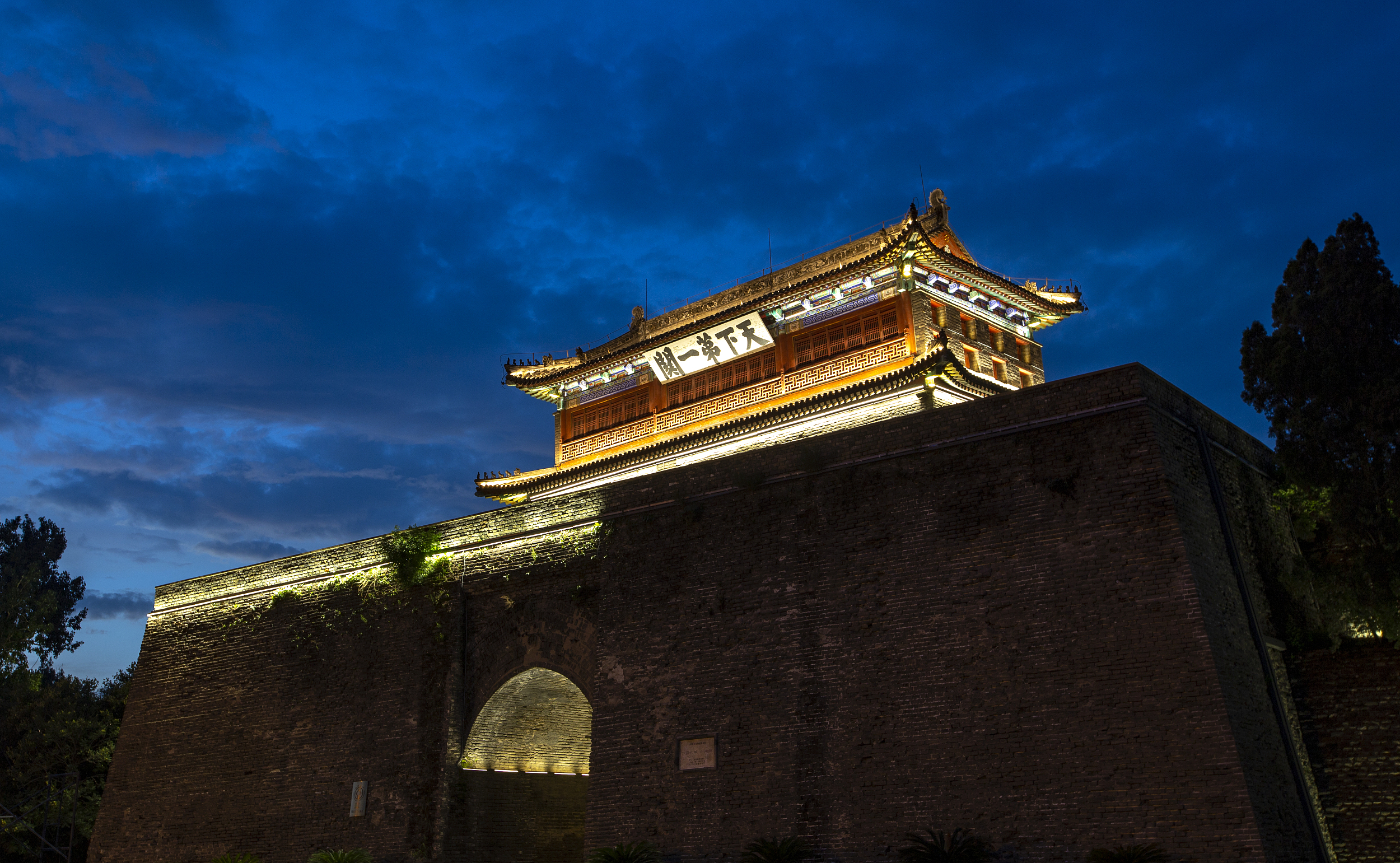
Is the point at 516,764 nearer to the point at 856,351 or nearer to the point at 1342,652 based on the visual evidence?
the point at 856,351

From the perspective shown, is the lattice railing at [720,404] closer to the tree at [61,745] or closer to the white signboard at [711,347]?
the white signboard at [711,347]

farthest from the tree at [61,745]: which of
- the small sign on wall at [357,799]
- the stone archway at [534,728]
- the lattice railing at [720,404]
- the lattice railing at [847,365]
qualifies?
the lattice railing at [847,365]

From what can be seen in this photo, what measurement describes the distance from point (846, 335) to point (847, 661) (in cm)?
897

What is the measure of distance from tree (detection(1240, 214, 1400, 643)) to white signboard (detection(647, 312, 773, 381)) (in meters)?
9.53

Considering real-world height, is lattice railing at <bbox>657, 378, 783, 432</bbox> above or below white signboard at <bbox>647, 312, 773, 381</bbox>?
below

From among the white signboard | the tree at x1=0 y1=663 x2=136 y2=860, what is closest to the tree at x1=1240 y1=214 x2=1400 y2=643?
the white signboard

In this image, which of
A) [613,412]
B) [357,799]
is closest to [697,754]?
[357,799]

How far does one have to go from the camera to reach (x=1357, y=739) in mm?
10609

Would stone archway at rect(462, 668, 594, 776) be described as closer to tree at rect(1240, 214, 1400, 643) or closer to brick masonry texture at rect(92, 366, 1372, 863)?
brick masonry texture at rect(92, 366, 1372, 863)

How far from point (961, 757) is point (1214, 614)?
2845mm

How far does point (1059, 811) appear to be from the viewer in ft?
32.4

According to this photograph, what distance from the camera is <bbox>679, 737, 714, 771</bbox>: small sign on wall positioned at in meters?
12.3

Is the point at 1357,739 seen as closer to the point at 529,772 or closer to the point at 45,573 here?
the point at 529,772

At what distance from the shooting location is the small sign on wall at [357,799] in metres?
15.2
